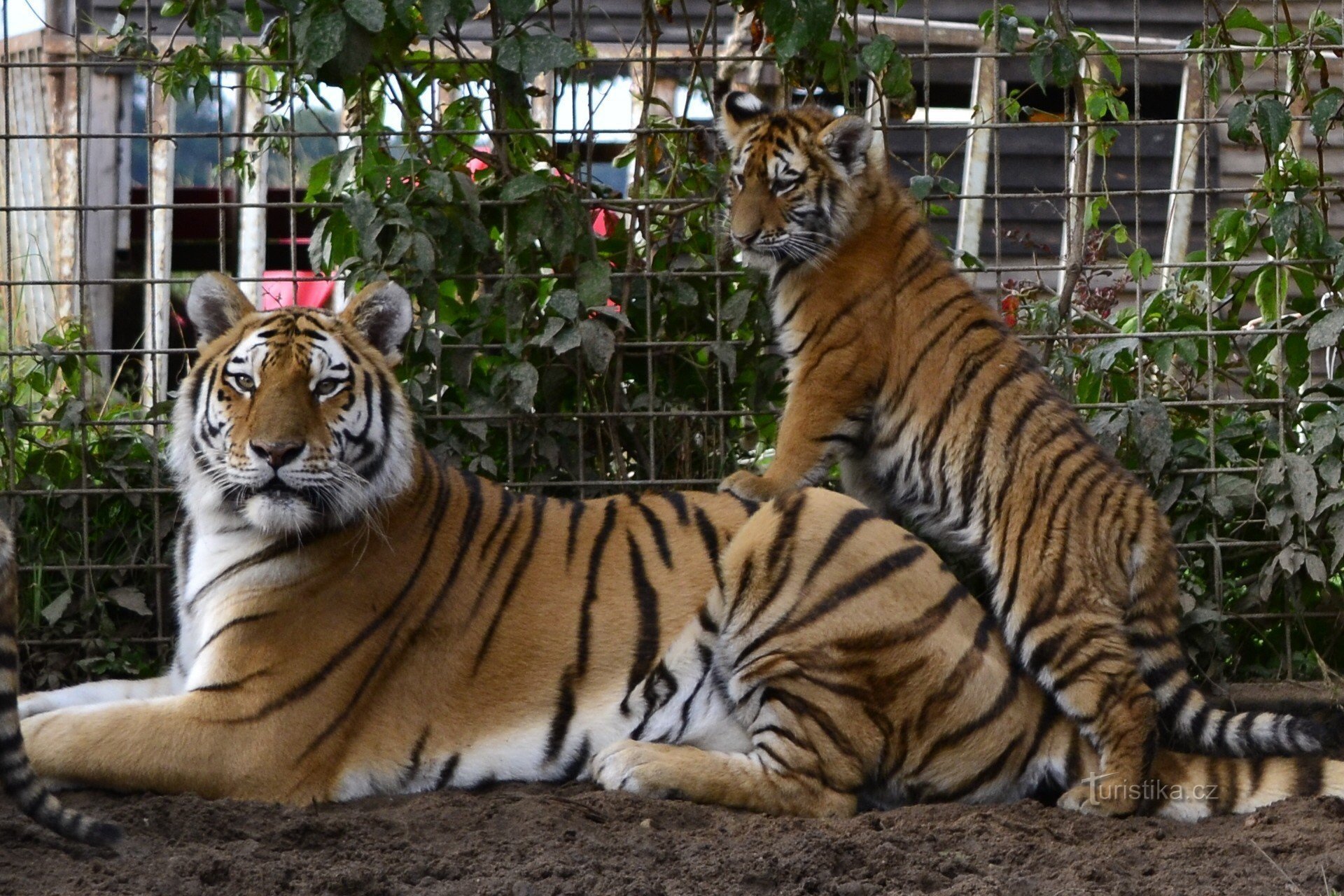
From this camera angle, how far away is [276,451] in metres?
3.48

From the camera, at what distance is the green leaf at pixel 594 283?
4.52 meters

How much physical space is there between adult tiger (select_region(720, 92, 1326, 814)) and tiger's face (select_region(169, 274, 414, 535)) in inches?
40.1

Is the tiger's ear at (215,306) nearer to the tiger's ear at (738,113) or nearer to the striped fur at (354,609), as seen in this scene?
the striped fur at (354,609)

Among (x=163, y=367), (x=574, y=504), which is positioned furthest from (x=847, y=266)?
(x=163, y=367)

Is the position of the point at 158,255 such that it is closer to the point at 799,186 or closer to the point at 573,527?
the point at 799,186

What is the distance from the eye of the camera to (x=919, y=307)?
435 cm

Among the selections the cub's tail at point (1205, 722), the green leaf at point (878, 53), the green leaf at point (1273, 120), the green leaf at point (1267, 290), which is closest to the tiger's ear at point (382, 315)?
the green leaf at point (878, 53)

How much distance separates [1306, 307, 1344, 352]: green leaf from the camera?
15.2ft

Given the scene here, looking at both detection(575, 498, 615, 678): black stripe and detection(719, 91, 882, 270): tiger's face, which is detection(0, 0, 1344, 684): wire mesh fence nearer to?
detection(719, 91, 882, 270): tiger's face

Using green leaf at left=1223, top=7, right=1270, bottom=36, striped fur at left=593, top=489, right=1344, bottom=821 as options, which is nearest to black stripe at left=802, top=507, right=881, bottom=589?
striped fur at left=593, top=489, right=1344, bottom=821

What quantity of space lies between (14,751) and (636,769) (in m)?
1.39

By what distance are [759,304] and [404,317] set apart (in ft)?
4.14

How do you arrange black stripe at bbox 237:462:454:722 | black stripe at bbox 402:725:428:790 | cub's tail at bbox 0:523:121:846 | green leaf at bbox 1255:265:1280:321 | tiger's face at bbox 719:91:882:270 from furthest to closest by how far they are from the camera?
green leaf at bbox 1255:265:1280:321, tiger's face at bbox 719:91:882:270, black stripe at bbox 402:725:428:790, black stripe at bbox 237:462:454:722, cub's tail at bbox 0:523:121:846

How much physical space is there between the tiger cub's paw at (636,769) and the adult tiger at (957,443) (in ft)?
2.82
